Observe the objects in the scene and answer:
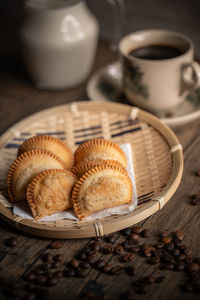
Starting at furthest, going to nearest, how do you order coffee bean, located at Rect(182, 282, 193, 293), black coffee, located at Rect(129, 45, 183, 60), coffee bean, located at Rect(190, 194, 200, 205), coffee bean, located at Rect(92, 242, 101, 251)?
black coffee, located at Rect(129, 45, 183, 60), coffee bean, located at Rect(190, 194, 200, 205), coffee bean, located at Rect(92, 242, 101, 251), coffee bean, located at Rect(182, 282, 193, 293)

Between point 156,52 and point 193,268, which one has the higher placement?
point 156,52

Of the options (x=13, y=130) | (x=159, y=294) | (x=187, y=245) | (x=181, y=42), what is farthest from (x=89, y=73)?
(x=159, y=294)

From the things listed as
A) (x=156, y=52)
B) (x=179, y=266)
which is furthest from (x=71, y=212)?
(x=156, y=52)

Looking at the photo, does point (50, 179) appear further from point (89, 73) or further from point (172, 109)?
point (89, 73)

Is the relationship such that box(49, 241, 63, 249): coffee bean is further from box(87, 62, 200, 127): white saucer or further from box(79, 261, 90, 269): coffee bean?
box(87, 62, 200, 127): white saucer

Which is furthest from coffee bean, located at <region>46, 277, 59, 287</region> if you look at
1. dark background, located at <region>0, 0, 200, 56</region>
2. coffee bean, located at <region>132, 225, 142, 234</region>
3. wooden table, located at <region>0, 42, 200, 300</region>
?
dark background, located at <region>0, 0, 200, 56</region>

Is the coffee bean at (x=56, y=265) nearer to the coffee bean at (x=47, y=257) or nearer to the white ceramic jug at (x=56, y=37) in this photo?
the coffee bean at (x=47, y=257)

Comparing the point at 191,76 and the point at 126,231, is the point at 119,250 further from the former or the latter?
the point at 191,76
